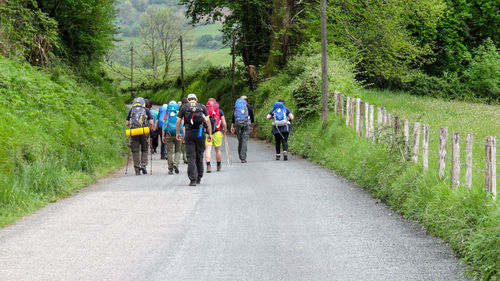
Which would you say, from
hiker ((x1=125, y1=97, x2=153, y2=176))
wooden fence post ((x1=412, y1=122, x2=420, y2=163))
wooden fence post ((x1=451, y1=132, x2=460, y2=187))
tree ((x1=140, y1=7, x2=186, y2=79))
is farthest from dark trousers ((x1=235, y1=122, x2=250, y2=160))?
tree ((x1=140, y1=7, x2=186, y2=79))

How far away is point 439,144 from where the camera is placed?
10820mm

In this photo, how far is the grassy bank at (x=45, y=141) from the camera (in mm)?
12050

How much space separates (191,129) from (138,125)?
3242mm

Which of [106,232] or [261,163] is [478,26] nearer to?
[261,163]

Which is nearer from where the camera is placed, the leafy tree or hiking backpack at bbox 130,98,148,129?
hiking backpack at bbox 130,98,148,129

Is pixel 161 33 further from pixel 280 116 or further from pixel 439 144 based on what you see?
pixel 439 144

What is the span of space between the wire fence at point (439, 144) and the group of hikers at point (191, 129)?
302 centimetres

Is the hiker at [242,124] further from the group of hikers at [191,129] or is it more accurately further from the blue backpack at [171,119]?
the blue backpack at [171,119]

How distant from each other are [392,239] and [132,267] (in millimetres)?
3595

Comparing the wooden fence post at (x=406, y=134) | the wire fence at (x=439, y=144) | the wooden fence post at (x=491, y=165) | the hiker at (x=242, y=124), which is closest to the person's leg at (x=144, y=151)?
the hiker at (x=242, y=124)

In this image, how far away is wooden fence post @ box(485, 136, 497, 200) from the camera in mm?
8430

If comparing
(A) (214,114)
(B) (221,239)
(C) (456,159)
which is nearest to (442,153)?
(C) (456,159)

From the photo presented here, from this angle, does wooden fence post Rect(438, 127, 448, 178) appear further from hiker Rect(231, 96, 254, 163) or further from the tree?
the tree

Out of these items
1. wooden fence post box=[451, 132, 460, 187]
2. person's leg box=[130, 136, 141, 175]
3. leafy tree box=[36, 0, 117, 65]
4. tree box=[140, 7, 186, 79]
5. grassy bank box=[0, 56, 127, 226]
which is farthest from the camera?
tree box=[140, 7, 186, 79]
